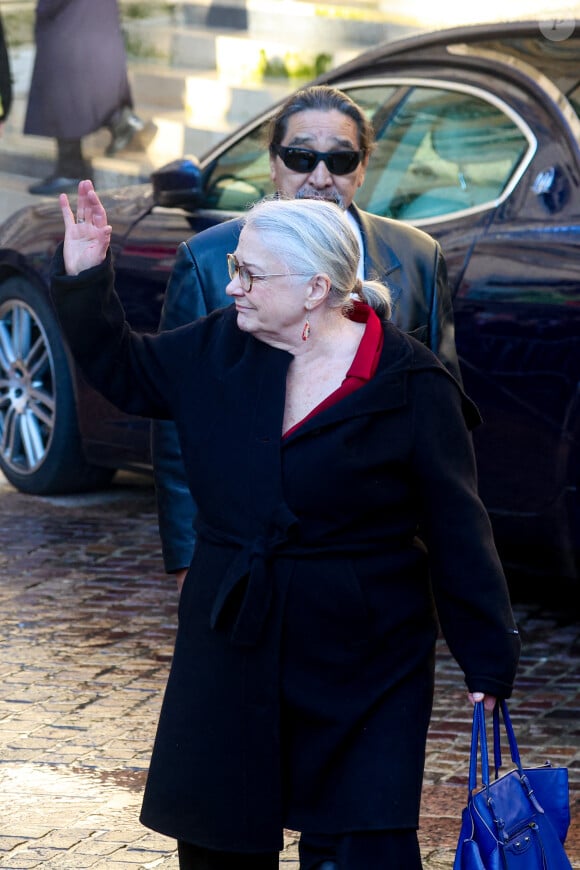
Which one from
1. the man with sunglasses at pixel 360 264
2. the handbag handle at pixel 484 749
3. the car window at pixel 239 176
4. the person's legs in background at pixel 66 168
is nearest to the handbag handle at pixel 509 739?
the handbag handle at pixel 484 749

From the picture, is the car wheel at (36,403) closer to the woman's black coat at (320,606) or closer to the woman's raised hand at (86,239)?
the woman's raised hand at (86,239)

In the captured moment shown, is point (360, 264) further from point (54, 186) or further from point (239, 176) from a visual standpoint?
point (54, 186)

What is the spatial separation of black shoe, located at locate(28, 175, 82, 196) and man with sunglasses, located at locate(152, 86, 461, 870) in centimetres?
896

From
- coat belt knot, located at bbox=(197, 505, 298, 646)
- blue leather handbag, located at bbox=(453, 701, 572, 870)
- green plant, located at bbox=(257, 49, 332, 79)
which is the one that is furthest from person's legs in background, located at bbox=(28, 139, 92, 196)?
blue leather handbag, located at bbox=(453, 701, 572, 870)

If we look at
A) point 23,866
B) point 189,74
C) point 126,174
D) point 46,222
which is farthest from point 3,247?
point 189,74

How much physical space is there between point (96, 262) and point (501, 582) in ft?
3.27

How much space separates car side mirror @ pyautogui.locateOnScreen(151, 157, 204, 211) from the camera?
6223 millimetres

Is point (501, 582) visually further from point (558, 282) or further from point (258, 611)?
point (558, 282)

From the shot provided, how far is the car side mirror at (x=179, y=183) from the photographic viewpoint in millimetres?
6223

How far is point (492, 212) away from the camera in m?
6.07

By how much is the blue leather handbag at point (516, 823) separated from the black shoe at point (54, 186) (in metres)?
10.3

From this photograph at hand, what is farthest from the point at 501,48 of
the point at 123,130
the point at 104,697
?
the point at 123,130

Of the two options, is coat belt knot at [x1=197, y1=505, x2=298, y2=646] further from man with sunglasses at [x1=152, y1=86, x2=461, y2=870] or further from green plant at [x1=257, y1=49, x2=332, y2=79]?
green plant at [x1=257, y1=49, x2=332, y2=79]

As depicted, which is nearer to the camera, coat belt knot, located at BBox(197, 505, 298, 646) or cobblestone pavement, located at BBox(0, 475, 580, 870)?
coat belt knot, located at BBox(197, 505, 298, 646)
